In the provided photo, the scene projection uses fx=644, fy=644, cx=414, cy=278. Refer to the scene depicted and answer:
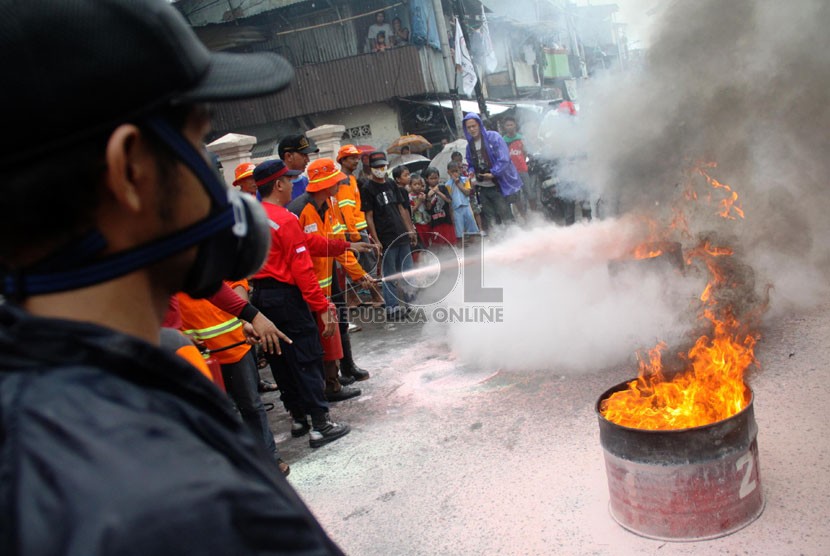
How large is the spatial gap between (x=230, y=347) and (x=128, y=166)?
146 inches

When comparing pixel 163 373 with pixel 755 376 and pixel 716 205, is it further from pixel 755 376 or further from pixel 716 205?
pixel 716 205

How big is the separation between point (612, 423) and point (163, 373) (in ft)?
9.18

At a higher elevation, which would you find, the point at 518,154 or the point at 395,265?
the point at 518,154

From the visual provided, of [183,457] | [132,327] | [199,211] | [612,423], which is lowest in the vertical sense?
[612,423]

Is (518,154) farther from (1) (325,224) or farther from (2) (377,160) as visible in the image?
(1) (325,224)

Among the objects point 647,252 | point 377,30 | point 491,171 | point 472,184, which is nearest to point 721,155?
point 647,252

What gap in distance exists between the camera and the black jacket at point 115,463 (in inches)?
26.3

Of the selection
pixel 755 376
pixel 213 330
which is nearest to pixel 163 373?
pixel 213 330

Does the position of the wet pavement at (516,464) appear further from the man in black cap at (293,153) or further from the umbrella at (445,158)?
the umbrella at (445,158)

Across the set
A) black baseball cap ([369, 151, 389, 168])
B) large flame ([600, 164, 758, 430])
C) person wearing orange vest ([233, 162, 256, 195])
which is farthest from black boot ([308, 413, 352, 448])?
black baseball cap ([369, 151, 389, 168])

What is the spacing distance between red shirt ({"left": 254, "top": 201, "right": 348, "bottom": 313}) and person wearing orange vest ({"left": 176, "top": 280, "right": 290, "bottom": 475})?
486 mm

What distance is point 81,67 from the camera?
2.51ft

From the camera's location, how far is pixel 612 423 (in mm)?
3217

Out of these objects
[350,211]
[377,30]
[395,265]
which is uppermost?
[377,30]
